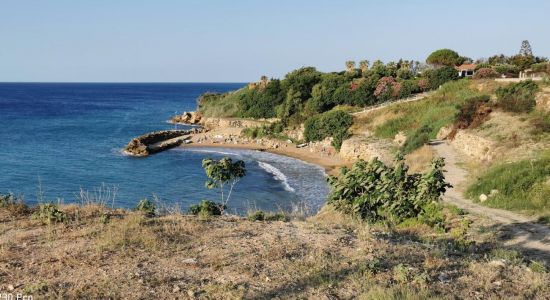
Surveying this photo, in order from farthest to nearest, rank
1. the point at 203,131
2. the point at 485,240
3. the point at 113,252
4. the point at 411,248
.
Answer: the point at 203,131 < the point at 485,240 < the point at 411,248 < the point at 113,252

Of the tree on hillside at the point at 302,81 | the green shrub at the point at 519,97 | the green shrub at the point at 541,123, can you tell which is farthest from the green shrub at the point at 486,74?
the green shrub at the point at 541,123

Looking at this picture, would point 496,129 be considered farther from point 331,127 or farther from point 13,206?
point 13,206

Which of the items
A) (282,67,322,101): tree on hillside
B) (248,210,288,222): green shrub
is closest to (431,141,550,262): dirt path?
(248,210,288,222): green shrub

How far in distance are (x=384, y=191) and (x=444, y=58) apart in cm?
8149

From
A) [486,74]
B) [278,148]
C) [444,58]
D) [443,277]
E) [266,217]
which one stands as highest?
[444,58]

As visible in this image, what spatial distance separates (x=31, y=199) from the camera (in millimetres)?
31422

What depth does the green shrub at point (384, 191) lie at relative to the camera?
48.5 feet

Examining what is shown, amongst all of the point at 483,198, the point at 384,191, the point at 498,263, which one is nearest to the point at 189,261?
the point at 498,263

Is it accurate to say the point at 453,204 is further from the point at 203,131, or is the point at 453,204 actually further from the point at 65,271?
the point at 203,131

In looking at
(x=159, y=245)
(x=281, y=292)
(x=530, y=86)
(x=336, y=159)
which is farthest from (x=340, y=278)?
(x=336, y=159)

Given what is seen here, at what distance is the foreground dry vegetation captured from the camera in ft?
25.0

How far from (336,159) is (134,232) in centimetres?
4031

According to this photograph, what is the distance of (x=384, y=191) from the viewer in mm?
15102

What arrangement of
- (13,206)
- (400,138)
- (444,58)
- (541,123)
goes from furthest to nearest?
(444,58)
(400,138)
(541,123)
(13,206)
